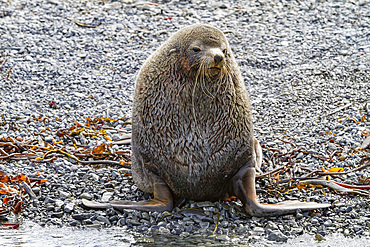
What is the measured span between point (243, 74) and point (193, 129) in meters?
5.13

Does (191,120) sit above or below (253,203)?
above

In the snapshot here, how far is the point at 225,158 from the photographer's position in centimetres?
557

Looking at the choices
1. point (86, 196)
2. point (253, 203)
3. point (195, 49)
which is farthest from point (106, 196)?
point (195, 49)

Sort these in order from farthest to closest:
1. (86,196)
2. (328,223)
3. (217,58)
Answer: (86,196)
(328,223)
(217,58)

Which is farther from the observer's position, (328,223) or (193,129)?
(193,129)

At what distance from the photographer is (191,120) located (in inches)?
215

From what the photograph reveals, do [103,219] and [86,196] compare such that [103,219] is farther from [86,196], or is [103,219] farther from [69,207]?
[86,196]

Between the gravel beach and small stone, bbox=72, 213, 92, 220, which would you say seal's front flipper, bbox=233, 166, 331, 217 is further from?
small stone, bbox=72, 213, 92, 220

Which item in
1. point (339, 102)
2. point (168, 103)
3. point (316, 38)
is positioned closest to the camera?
point (168, 103)

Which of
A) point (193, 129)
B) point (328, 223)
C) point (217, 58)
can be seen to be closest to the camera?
point (217, 58)

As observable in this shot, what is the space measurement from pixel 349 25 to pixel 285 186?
707 cm

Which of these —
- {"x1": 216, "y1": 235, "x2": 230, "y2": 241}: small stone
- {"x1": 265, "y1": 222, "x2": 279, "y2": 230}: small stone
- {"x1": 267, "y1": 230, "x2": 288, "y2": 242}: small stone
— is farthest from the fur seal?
{"x1": 216, "y1": 235, "x2": 230, "y2": 241}: small stone

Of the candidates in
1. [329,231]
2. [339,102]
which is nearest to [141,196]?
[329,231]

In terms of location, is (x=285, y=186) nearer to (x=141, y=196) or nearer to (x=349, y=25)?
(x=141, y=196)
